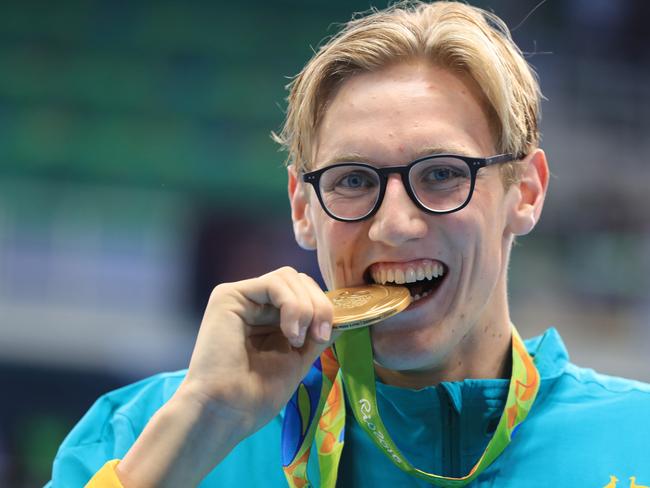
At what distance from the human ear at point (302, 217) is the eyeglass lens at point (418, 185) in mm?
203

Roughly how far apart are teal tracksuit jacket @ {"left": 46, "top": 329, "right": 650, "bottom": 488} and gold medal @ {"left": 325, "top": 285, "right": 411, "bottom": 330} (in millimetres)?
248

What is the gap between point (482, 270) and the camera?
2203mm

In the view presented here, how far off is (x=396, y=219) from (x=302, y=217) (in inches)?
17.0

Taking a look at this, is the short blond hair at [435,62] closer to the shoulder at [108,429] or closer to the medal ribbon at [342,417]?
the medal ribbon at [342,417]

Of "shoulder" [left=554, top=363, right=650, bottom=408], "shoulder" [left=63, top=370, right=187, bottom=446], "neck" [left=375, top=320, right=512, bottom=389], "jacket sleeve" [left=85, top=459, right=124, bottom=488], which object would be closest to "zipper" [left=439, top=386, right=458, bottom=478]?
"neck" [left=375, top=320, right=512, bottom=389]

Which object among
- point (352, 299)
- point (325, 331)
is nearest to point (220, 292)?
point (325, 331)

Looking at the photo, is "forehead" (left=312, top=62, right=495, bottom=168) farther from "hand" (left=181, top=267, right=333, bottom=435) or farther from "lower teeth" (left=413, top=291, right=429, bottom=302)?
"hand" (left=181, top=267, right=333, bottom=435)

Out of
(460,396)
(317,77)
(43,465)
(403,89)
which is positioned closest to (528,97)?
(403,89)

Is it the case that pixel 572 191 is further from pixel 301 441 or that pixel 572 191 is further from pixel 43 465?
pixel 301 441

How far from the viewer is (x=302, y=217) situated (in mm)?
2447

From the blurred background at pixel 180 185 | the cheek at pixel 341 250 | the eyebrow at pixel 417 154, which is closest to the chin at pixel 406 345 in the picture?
the cheek at pixel 341 250

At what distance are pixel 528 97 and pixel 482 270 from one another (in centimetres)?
53

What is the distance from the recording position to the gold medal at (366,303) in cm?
188

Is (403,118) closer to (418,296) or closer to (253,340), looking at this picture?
(418,296)
